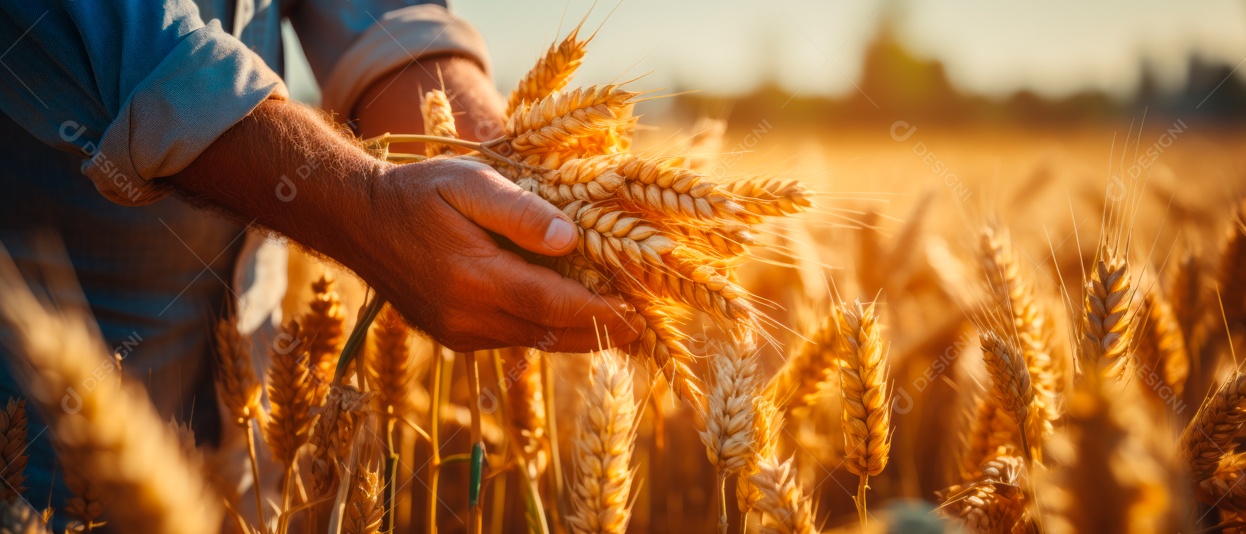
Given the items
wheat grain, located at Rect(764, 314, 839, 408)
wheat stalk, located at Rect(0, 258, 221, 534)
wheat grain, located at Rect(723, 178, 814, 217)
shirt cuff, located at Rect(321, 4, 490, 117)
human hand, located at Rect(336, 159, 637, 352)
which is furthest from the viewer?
shirt cuff, located at Rect(321, 4, 490, 117)

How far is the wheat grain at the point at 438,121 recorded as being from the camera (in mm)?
1097

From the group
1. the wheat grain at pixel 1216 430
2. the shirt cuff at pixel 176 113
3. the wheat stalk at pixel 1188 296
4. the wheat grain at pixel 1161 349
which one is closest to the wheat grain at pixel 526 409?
the shirt cuff at pixel 176 113

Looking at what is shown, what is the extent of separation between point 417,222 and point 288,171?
22 centimetres

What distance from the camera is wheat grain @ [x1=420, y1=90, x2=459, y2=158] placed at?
1.10m

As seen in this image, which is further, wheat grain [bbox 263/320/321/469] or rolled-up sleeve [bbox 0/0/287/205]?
wheat grain [bbox 263/320/321/469]

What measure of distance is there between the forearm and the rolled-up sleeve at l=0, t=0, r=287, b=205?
0.11ft

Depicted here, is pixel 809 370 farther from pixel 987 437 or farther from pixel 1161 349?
pixel 1161 349

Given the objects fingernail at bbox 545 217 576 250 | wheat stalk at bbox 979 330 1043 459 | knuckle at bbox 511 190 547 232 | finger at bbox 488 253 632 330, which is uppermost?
knuckle at bbox 511 190 547 232

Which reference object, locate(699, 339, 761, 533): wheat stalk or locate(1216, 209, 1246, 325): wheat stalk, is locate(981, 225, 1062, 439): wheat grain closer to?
locate(699, 339, 761, 533): wheat stalk

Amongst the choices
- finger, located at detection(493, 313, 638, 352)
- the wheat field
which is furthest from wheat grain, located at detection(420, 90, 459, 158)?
finger, located at detection(493, 313, 638, 352)

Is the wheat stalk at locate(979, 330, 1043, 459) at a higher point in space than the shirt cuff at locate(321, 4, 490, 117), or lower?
lower

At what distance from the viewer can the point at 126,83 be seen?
3.24 feet

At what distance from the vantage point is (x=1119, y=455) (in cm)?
52

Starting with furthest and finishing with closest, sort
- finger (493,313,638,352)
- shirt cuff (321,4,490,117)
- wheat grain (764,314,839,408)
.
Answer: shirt cuff (321,4,490,117)
wheat grain (764,314,839,408)
finger (493,313,638,352)
